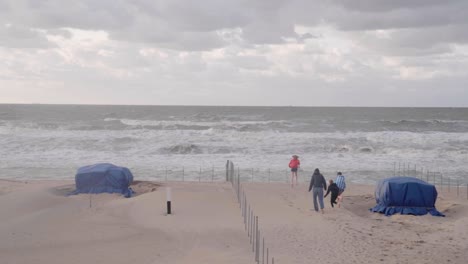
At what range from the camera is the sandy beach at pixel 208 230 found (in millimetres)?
9906

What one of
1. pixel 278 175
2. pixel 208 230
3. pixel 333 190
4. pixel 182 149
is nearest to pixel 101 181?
pixel 208 230

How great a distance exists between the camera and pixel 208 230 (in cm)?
1180

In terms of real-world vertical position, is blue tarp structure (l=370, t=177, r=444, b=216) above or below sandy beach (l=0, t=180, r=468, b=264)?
above

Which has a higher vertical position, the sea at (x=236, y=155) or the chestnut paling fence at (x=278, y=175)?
the sea at (x=236, y=155)

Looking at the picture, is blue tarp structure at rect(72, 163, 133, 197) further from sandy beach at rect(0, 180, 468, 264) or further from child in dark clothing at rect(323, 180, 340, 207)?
child in dark clothing at rect(323, 180, 340, 207)

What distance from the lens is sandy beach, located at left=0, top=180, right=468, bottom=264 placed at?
32.5 feet

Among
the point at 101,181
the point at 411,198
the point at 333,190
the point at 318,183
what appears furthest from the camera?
the point at 101,181

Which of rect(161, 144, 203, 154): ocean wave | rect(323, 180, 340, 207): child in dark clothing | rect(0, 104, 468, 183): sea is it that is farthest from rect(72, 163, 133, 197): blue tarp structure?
rect(161, 144, 203, 154): ocean wave

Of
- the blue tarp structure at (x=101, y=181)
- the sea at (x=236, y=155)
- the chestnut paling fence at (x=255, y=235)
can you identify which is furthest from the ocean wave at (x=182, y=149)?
the chestnut paling fence at (x=255, y=235)

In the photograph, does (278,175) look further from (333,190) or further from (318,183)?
(318,183)

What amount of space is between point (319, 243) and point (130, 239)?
4593 millimetres

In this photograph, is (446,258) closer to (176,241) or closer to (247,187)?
(176,241)

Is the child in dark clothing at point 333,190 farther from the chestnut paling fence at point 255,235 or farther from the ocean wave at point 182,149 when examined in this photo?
the ocean wave at point 182,149

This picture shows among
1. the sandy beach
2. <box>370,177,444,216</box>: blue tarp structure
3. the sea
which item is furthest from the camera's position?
the sea
